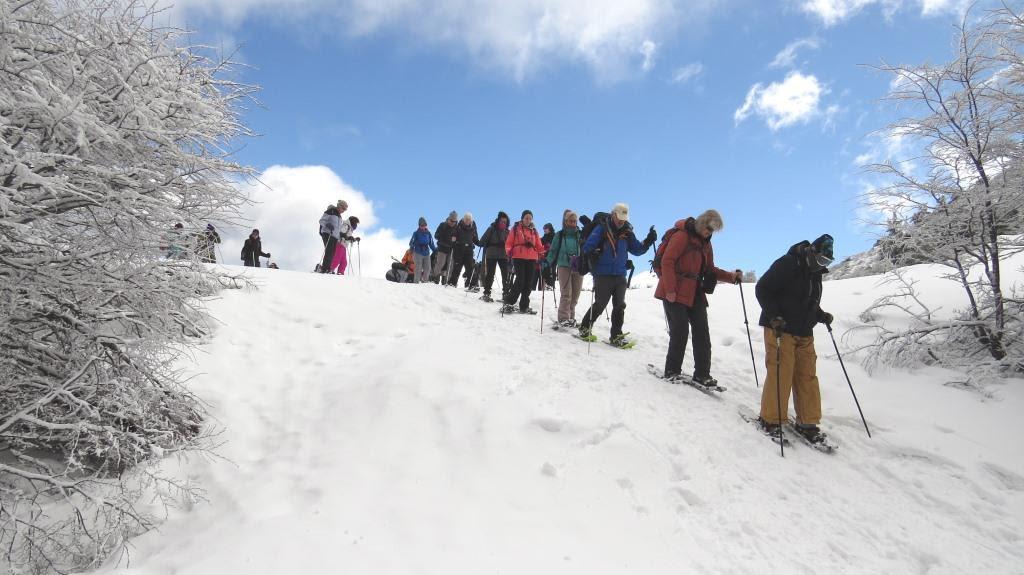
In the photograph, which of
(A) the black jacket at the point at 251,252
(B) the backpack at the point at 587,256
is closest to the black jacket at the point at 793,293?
(B) the backpack at the point at 587,256

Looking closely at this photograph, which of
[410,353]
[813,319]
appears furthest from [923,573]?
[410,353]

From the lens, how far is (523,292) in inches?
393

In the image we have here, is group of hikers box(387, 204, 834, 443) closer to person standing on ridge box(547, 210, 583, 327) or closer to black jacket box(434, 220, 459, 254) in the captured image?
person standing on ridge box(547, 210, 583, 327)

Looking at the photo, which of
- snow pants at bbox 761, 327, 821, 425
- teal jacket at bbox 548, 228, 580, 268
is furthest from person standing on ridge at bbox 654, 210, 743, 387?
teal jacket at bbox 548, 228, 580, 268

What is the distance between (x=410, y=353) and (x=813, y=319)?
4.75 metres

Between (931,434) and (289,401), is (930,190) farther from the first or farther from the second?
(289,401)

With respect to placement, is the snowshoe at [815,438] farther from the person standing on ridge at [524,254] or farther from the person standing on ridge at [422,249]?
the person standing on ridge at [422,249]

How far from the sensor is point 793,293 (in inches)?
202

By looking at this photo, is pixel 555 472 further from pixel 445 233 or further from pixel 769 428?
pixel 445 233

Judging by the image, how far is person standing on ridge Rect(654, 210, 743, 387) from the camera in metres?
5.91

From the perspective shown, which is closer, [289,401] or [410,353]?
[289,401]

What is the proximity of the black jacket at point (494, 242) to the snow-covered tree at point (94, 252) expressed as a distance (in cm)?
714

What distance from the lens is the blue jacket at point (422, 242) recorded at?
13305 mm

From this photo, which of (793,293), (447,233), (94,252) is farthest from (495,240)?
(94,252)
